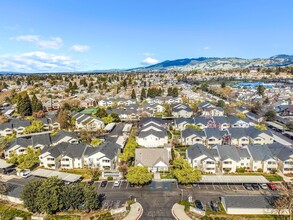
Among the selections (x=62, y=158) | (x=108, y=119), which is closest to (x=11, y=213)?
(x=62, y=158)

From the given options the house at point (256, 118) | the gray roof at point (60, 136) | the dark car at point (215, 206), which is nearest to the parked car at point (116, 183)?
the dark car at point (215, 206)

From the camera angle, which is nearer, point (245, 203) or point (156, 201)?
point (245, 203)

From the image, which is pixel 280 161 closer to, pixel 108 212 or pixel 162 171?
pixel 162 171

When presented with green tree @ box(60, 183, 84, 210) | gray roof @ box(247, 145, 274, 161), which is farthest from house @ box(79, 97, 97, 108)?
green tree @ box(60, 183, 84, 210)

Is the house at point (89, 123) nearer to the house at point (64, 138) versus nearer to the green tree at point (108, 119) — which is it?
the green tree at point (108, 119)

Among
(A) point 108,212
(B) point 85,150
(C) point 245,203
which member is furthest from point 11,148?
(C) point 245,203

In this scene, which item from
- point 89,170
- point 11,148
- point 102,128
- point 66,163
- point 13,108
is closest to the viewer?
A: point 89,170
